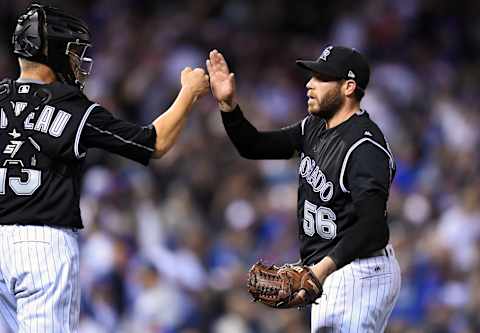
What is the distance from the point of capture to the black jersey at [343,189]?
5172 mm

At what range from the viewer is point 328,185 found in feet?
17.7

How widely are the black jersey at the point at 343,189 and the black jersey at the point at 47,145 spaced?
0.91 metres

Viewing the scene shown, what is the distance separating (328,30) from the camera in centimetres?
1325

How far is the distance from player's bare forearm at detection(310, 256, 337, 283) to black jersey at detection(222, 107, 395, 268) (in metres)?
0.03

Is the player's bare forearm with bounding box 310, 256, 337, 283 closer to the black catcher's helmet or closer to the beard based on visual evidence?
the beard

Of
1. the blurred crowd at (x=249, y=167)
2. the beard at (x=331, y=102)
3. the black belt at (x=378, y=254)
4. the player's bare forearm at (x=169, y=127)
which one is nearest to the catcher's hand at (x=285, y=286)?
the black belt at (x=378, y=254)

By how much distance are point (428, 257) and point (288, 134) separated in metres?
4.05

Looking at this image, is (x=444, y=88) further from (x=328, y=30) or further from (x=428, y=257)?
(x=428, y=257)

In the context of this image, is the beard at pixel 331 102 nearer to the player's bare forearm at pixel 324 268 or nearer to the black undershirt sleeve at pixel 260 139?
the black undershirt sleeve at pixel 260 139

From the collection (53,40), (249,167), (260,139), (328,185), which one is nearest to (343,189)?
(328,185)

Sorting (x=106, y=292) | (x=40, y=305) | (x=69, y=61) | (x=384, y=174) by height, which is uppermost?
(x=69, y=61)

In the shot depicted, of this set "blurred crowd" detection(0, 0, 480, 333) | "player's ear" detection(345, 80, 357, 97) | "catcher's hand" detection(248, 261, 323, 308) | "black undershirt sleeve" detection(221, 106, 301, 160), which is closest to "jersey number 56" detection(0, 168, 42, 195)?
"catcher's hand" detection(248, 261, 323, 308)

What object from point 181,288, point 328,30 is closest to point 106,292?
point 181,288

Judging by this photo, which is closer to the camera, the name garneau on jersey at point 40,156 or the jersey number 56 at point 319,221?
the name garneau on jersey at point 40,156
